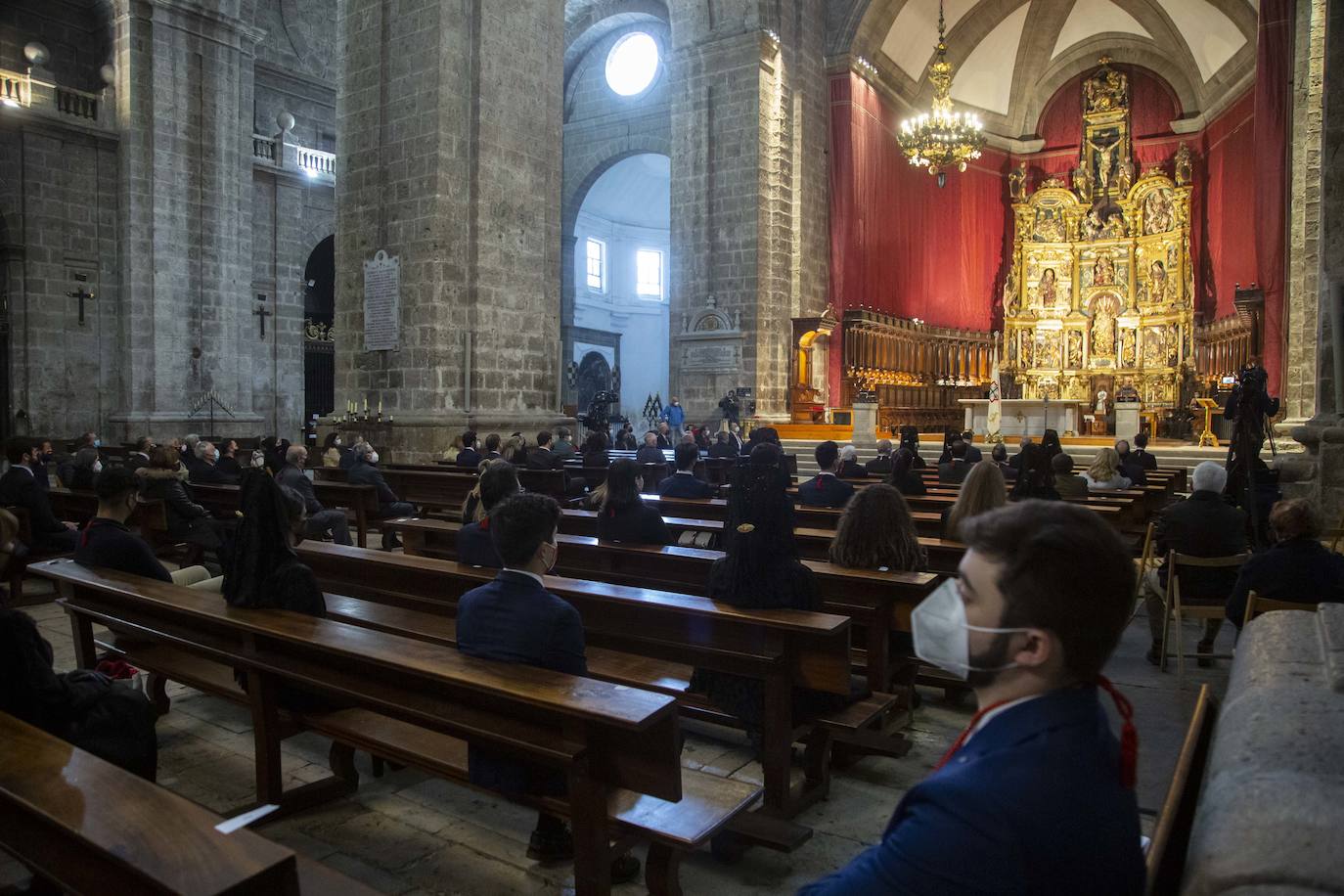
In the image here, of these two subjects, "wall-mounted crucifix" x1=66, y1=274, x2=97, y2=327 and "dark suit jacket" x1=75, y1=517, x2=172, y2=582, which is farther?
"wall-mounted crucifix" x1=66, y1=274, x2=97, y2=327

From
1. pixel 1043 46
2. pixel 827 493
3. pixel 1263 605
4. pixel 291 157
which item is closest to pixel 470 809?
pixel 1263 605

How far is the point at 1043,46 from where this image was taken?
22859 millimetres

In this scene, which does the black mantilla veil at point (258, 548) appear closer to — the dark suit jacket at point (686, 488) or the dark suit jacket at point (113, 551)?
the dark suit jacket at point (113, 551)

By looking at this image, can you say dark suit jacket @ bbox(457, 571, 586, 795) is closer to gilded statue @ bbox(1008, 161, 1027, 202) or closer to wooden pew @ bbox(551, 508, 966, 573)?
wooden pew @ bbox(551, 508, 966, 573)

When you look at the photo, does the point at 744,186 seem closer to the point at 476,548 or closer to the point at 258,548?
the point at 476,548

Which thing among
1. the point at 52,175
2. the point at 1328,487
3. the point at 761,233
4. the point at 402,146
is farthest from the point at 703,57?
the point at 1328,487

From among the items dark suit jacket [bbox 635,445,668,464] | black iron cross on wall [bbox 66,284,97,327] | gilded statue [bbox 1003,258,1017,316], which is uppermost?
gilded statue [bbox 1003,258,1017,316]

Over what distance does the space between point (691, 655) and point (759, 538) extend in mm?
508

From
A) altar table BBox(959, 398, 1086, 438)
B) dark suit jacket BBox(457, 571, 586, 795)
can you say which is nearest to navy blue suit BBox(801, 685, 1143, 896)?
dark suit jacket BBox(457, 571, 586, 795)

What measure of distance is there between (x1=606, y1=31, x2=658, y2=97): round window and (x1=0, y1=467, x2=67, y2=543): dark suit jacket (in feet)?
58.7

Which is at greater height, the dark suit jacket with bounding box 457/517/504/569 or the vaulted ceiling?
the vaulted ceiling

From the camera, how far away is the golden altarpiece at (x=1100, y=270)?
21703 mm

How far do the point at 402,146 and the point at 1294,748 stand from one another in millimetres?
11607

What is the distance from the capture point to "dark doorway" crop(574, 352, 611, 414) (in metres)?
25.6
